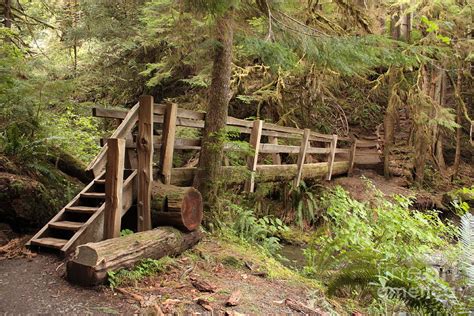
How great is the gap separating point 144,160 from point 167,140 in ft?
2.02

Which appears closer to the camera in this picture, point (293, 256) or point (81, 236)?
point (81, 236)

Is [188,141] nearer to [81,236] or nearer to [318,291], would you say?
[81,236]

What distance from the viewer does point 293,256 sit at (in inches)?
336

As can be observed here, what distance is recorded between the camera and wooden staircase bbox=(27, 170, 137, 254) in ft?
15.8

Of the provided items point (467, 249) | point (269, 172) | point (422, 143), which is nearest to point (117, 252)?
point (467, 249)

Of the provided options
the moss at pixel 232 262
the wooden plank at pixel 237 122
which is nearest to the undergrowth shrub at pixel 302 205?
the wooden plank at pixel 237 122

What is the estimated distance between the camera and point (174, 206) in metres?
5.30

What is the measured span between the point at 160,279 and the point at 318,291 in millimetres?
2303

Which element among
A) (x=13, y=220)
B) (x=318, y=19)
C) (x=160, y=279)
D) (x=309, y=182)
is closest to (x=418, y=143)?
(x=309, y=182)

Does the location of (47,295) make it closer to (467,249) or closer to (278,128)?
(467,249)

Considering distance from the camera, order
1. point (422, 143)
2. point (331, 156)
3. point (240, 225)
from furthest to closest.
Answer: point (422, 143) → point (331, 156) → point (240, 225)

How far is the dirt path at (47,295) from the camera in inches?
140

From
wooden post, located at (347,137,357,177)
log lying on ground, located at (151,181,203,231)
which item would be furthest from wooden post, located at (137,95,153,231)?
wooden post, located at (347,137,357,177)

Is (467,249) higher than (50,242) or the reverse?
higher
